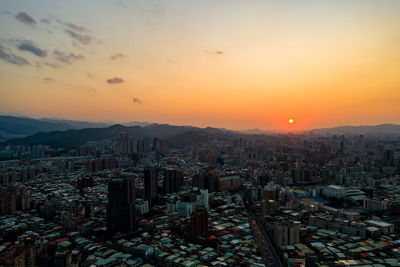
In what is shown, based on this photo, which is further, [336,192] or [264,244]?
[336,192]

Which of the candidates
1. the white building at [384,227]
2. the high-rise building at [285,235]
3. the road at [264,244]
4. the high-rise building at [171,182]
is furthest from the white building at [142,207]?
the white building at [384,227]

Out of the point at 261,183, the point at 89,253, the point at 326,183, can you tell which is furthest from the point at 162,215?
the point at 326,183

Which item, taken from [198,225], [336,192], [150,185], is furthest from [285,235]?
[336,192]

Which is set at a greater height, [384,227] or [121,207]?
[121,207]

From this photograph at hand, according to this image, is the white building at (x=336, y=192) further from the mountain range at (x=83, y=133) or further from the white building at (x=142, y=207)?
the mountain range at (x=83, y=133)

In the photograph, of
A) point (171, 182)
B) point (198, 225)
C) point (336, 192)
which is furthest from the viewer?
point (171, 182)

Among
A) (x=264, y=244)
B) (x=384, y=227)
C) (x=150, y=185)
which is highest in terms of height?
(x=150, y=185)

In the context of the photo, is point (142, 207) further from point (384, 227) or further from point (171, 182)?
point (384, 227)
